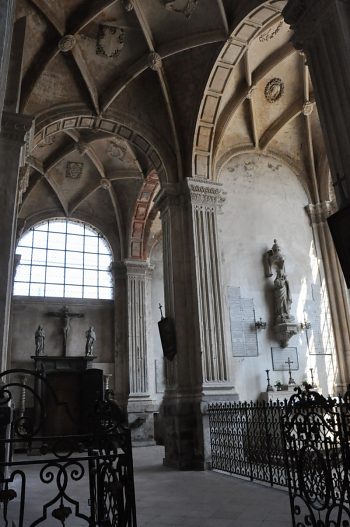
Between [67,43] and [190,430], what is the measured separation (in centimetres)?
886

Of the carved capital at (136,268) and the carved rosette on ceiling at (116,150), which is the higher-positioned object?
the carved rosette on ceiling at (116,150)

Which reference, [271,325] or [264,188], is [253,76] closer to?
[264,188]

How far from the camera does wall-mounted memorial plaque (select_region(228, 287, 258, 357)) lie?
1062cm

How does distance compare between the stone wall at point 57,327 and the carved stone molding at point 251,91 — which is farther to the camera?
the stone wall at point 57,327

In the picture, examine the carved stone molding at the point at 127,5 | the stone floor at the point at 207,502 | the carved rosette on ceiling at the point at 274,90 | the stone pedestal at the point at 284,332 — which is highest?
the carved stone molding at the point at 127,5

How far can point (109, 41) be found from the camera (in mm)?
10500

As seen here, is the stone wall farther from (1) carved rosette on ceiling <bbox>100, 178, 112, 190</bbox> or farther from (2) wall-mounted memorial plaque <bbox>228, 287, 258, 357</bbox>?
(2) wall-mounted memorial plaque <bbox>228, 287, 258, 357</bbox>

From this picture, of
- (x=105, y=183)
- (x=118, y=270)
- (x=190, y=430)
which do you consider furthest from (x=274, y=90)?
(x=118, y=270)

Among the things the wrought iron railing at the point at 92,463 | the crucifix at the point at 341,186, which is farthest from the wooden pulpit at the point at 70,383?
the wrought iron railing at the point at 92,463

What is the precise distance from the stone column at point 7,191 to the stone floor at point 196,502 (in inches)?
97.0

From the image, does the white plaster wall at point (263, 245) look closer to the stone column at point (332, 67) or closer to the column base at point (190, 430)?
the column base at point (190, 430)

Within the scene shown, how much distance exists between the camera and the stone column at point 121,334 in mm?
16344

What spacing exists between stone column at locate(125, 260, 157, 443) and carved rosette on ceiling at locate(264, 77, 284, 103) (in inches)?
320

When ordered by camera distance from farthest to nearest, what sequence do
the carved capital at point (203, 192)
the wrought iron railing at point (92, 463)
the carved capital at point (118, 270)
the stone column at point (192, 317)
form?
the carved capital at point (118, 270), the carved capital at point (203, 192), the stone column at point (192, 317), the wrought iron railing at point (92, 463)
